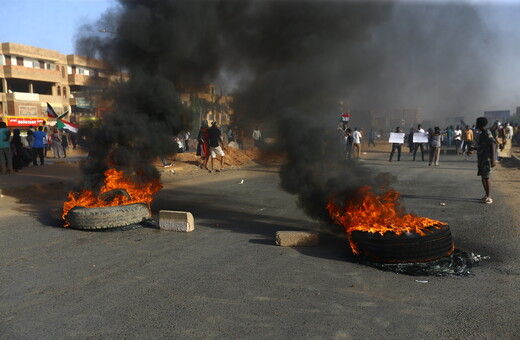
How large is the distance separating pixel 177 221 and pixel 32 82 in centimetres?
4906

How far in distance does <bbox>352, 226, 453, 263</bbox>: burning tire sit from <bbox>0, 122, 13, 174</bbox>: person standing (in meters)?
12.4

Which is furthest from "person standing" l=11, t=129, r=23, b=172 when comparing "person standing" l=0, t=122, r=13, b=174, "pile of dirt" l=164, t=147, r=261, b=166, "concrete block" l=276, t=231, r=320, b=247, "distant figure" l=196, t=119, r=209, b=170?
"concrete block" l=276, t=231, r=320, b=247

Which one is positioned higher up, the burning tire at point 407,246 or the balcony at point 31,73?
the balcony at point 31,73

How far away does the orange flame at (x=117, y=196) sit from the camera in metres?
6.88

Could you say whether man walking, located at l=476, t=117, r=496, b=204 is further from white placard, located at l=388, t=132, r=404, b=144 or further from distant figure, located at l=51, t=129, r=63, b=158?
distant figure, located at l=51, t=129, r=63, b=158

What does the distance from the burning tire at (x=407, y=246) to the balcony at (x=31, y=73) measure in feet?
161

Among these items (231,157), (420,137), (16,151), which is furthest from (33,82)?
(420,137)

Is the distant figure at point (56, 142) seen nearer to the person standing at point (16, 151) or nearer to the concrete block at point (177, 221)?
the person standing at point (16, 151)

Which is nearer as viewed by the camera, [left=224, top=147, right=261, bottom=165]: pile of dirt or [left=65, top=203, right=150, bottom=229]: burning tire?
[left=65, top=203, right=150, bottom=229]: burning tire

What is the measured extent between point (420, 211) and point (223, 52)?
549 centimetres

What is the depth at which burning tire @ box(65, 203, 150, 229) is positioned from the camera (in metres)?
6.06

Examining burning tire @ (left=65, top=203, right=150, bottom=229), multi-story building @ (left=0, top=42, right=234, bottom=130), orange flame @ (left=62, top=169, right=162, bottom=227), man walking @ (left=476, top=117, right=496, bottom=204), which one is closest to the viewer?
burning tire @ (left=65, top=203, right=150, bottom=229)

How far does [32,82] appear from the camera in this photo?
4606cm

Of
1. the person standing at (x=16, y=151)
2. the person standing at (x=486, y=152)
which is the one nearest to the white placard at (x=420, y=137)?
the person standing at (x=486, y=152)
